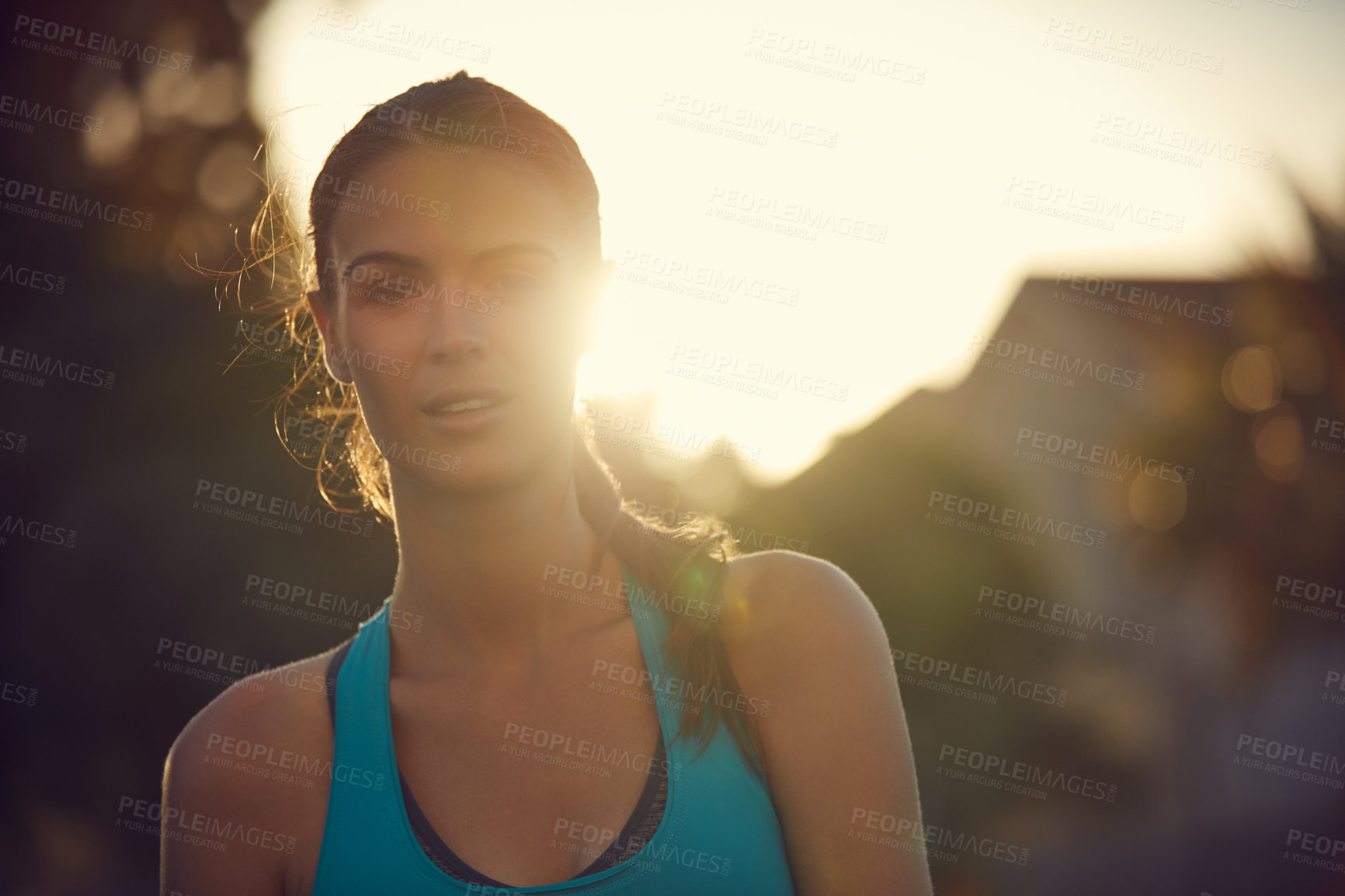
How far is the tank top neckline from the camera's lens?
2062mm

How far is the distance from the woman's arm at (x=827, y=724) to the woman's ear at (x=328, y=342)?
1316 millimetres

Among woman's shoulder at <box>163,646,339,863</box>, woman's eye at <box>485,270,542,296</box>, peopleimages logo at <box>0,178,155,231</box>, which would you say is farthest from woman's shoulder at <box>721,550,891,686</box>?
peopleimages logo at <box>0,178,155,231</box>

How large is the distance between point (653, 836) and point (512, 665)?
0.66 metres

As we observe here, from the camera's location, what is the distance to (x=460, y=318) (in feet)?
7.39

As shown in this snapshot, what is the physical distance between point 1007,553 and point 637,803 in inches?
516

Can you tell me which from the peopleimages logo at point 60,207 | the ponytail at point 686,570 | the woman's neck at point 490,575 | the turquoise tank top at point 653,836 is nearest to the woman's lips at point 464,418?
the woman's neck at point 490,575

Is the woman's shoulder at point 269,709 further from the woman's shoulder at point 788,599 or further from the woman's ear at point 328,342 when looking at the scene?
the woman's shoulder at point 788,599

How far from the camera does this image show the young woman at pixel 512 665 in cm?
217

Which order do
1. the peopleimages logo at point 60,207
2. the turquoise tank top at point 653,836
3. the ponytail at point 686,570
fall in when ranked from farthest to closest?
the peopleimages logo at point 60,207 < the ponytail at point 686,570 < the turquoise tank top at point 653,836

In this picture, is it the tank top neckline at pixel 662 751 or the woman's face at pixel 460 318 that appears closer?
the tank top neckline at pixel 662 751

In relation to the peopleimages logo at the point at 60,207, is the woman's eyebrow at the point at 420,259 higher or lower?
lower

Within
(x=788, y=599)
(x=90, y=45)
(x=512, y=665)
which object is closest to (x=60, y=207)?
(x=90, y=45)

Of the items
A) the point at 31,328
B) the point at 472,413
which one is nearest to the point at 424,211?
the point at 472,413

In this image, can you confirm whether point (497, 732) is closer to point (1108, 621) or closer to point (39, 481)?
point (39, 481)
